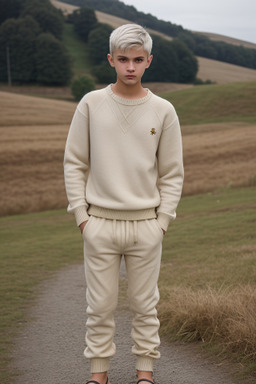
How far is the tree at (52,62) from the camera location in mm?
80188

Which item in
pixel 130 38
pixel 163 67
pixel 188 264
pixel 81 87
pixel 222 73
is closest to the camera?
pixel 130 38

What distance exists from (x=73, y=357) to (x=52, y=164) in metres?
20.0

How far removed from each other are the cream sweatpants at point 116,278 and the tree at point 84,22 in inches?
4136

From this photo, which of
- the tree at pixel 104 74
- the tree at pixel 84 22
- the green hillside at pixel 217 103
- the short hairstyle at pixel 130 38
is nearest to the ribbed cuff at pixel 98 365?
the short hairstyle at pixel 130 38

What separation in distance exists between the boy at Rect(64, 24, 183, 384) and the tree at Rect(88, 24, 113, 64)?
9414 cm

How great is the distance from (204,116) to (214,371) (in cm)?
5053

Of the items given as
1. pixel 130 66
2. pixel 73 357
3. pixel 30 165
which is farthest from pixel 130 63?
pixel 30 165

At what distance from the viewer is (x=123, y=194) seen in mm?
3719

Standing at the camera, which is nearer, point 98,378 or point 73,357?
point 98,378

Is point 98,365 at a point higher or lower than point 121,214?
lower

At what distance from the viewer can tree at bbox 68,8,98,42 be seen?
343 feet

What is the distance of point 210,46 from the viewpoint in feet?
402

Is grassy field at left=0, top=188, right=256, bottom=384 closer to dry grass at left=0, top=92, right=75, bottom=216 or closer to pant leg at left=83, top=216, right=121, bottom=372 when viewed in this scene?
pant leg at left=83, top=216, right=121, bottom=372

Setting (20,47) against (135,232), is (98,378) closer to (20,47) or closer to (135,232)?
(135,232)
